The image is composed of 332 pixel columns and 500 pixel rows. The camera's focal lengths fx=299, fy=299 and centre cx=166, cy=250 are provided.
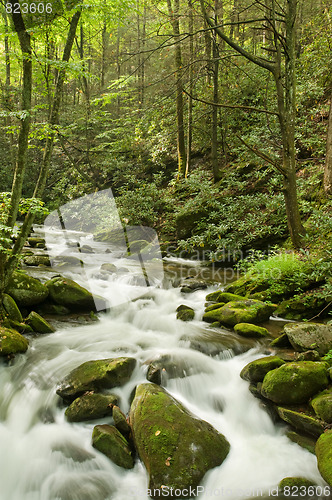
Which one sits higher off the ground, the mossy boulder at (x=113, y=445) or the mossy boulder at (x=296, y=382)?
the mossy boulder at (x=296, y=382)

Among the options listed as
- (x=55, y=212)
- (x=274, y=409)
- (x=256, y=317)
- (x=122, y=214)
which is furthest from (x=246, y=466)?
(x=55, y=212)

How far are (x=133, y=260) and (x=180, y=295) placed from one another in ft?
15.0

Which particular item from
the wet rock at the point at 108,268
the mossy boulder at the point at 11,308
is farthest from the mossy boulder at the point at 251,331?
the wet rock at the point at 108,268

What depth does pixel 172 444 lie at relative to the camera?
3475 mm

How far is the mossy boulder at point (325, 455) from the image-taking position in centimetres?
294

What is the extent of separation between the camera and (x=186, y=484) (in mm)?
3271

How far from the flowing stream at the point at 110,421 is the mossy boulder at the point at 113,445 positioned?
0.09 meters

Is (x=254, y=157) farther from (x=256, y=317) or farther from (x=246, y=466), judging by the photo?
(x=246, y=466)

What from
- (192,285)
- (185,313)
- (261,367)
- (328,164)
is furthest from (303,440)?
(328,164)

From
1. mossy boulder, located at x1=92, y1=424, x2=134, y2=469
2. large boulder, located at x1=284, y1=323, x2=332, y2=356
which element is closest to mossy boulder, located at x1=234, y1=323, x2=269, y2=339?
large boulder, located at x1=284, y1=323, x2=332, y2=356

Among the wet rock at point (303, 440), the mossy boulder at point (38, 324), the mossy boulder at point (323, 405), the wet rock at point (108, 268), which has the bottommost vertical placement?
the wet rock at point (303, 440)

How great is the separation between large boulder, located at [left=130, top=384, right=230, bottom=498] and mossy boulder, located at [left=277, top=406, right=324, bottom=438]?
836mm

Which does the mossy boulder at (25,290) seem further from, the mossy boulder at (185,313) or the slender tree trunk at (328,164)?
the slender tree trunk at (328,164)

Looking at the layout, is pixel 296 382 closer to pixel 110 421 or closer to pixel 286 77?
pixel 110 421
